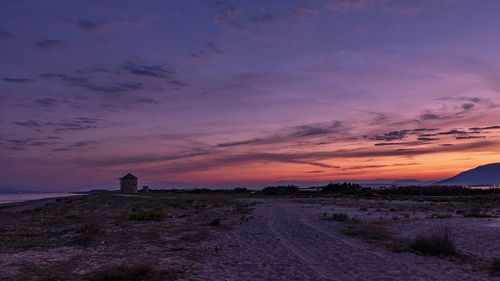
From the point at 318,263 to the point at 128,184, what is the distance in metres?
82.8

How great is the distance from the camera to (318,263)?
11.5 metres

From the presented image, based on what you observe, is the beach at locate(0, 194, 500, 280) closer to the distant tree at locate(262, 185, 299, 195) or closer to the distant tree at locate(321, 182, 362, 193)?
the distant tree at locate(321, 182, 362, 193)

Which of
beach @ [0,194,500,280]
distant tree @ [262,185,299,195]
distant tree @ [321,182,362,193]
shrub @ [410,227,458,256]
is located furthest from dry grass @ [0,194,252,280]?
distant tree @ [262,185,299,195]

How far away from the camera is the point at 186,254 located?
13094mm

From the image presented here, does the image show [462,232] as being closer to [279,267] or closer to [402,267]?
[402,267]

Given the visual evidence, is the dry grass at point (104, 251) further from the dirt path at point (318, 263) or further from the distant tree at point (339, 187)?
the distant tree at point (339, 187)

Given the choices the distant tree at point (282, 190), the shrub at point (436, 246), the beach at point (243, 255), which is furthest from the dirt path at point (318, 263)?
the distant tree at point (282, 190)

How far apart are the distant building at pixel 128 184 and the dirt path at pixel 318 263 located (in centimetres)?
7638

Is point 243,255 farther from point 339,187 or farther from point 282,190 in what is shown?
point 282,190

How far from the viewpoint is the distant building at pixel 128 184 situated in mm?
87812

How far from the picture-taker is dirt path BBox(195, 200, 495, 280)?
32.7 feet

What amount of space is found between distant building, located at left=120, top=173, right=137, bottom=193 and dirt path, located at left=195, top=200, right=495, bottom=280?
3007 inches

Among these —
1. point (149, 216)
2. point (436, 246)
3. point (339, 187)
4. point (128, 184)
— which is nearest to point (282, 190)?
point (339, 187)

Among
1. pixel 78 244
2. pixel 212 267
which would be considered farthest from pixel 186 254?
pixel 78 244
